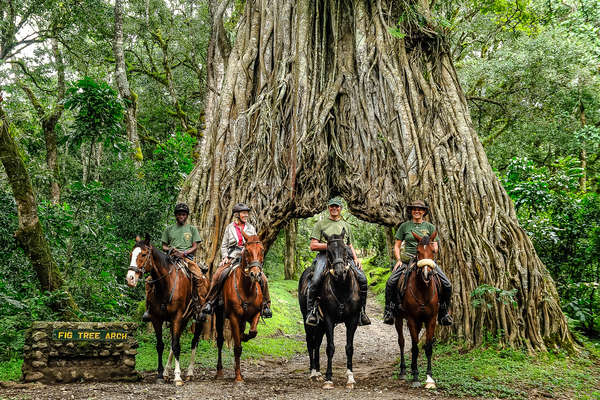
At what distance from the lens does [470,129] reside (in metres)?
10.5

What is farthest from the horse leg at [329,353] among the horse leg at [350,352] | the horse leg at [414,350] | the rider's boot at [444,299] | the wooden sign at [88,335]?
the wooden sign at [88,335]

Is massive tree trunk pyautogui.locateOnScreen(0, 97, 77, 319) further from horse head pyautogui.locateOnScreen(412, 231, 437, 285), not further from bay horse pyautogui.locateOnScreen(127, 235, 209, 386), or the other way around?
horse head pyautogui.locateOnScreen(412, 231, 437, 285)

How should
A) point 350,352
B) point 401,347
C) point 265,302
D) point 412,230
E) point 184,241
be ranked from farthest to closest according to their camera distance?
point 184,241 → point 412,230 → point 401,347 → point 265,302 → point 350,352

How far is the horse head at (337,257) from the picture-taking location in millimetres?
6605

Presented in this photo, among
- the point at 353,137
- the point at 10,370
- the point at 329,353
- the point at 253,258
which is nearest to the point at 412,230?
the point at 329,353

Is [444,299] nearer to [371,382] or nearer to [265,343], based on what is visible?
[371,382]

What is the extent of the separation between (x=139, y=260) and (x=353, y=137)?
6395 mm

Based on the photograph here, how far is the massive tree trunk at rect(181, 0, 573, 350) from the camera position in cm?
922

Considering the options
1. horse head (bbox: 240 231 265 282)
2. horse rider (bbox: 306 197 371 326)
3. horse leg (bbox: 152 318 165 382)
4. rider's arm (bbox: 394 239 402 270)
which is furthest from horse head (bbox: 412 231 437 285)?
horse leg (bbox: 152 318 165 382)

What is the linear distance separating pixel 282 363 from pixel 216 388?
372 centimetres

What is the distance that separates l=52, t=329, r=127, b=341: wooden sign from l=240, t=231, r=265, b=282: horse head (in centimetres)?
214

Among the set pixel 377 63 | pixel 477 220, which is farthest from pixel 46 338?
pixel 377 63

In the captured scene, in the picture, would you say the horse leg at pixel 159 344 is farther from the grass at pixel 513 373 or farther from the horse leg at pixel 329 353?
the grass at pixel 513 373

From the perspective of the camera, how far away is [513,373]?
7051mm
